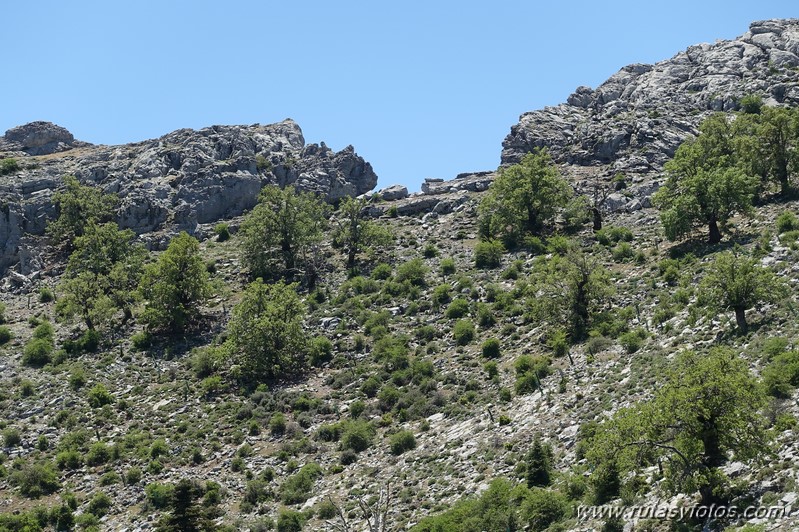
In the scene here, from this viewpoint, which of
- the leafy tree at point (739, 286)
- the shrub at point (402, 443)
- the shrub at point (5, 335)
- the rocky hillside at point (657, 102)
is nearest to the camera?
the leafy tree at point (739, 286)

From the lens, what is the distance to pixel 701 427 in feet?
103

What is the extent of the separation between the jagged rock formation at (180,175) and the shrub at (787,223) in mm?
56587

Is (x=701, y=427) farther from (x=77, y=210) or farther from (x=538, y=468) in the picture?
(x=77, y=210)

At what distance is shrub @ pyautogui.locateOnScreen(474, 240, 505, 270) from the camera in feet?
256

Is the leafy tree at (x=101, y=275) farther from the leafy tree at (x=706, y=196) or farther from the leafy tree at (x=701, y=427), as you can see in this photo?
the leafy tree at (x=701, y=427)

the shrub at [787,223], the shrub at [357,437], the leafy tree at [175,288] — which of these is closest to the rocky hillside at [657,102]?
the shrub at [787,223]

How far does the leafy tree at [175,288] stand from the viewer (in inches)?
2958

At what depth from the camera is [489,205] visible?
86750mm

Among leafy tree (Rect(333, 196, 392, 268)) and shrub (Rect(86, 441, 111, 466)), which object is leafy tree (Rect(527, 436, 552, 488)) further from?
leafy tree (Rect(333, 196, 392, 268))

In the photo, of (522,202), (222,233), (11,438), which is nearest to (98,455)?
(11,438)

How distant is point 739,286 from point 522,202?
3862 centimetres

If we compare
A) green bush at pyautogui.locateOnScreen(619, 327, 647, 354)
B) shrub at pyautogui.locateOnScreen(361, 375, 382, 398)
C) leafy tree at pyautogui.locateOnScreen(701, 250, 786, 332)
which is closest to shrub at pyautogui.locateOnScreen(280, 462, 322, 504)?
shrub at pyautogui.locateOnScreen(361, 375, 382, 398)

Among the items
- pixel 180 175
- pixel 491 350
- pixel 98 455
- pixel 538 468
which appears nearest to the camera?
pixel 538 468

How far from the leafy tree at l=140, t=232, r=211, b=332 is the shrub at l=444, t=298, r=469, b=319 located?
895 inches
